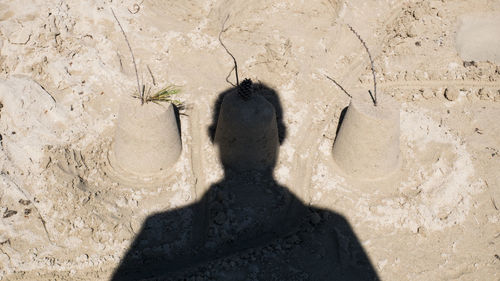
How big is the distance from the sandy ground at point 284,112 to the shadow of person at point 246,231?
0.55ft

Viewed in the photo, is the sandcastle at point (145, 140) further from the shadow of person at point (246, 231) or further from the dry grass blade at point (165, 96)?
the shadow of person at point (246, 231)

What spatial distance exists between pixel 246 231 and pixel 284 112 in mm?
1991

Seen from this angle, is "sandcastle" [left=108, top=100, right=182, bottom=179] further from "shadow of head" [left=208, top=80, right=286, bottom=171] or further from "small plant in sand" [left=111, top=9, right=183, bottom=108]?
"shadow of head" [left=208, top=80, right=286, bottom=171]

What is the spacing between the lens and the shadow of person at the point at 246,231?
4.57 m

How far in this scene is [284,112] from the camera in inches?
243

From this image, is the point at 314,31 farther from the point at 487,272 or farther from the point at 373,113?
the point at 487,272

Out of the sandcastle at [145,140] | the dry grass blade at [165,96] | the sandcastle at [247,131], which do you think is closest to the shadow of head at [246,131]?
the sandcastle at [247,131]

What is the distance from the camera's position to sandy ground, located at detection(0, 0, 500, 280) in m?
4.70

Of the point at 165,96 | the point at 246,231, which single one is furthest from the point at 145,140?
the point at 246,231

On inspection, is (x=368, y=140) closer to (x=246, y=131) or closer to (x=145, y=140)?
(x=246, y=131)

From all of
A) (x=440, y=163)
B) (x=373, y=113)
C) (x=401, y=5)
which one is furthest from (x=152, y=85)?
(x=401, y=5)

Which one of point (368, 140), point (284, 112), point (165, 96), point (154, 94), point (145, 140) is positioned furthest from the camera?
point (284, 112)

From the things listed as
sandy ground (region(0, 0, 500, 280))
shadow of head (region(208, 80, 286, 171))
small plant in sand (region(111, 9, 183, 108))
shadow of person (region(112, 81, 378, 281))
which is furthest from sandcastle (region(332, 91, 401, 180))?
small plant in sand (region(111, 9, 183, 108))

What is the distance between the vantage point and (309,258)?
4.73 meters
